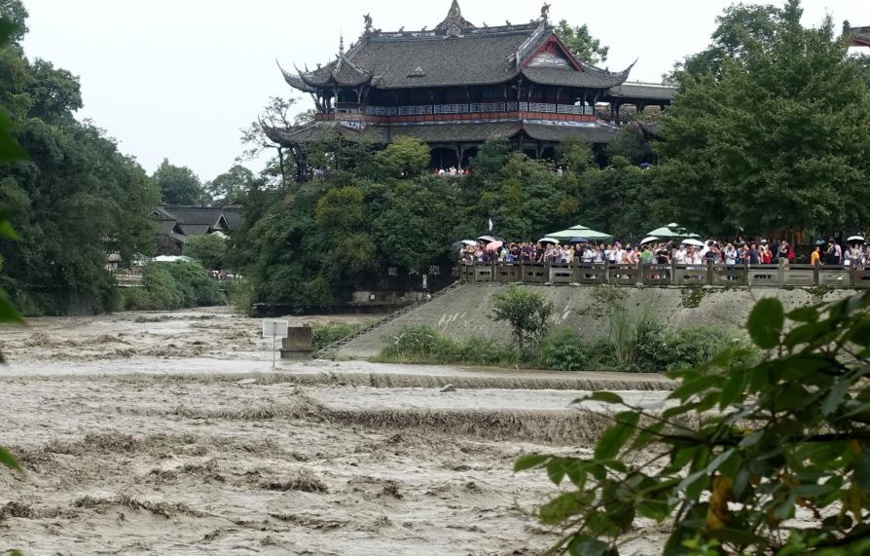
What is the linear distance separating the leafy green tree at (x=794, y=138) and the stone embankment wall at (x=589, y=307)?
533cm

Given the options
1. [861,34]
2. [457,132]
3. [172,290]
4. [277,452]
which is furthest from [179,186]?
[277,452]

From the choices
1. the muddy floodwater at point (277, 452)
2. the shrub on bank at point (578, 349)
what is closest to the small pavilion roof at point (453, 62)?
the shrub on bank at point (578, 349)

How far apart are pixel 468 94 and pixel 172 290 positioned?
19129mm

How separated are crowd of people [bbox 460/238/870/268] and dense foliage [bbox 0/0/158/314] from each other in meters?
21.5

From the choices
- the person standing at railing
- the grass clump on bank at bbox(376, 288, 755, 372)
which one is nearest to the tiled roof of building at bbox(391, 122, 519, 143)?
the person standing at railing

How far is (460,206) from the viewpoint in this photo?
62.0 meters

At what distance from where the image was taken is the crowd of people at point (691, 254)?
124 feet

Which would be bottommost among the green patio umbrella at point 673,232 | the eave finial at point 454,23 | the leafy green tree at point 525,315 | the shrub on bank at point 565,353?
the shrub on bank at point 565,353

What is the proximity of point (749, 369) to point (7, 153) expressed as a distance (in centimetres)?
187

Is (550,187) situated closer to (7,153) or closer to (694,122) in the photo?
(694,122)

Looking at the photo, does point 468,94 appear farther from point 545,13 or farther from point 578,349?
point 578,349

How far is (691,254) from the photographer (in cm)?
3909

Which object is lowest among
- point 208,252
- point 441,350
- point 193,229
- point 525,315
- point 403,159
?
point 441,350

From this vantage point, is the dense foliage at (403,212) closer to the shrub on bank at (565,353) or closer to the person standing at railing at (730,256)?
the person standing at railing at (730,256)
